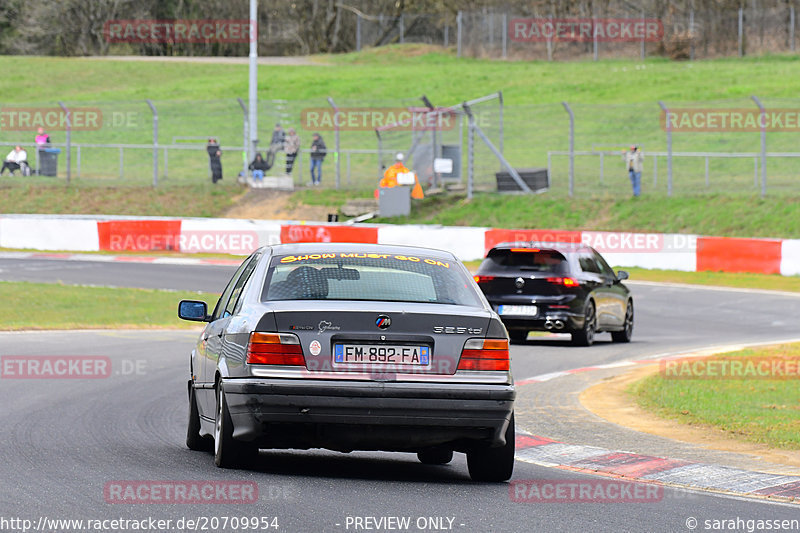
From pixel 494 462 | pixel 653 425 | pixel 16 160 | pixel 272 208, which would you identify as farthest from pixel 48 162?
pixel 494 462

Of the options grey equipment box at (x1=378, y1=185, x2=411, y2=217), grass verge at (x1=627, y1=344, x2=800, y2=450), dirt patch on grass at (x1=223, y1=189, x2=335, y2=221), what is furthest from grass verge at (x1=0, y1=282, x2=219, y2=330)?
dirt patch on grass at (x1=223, y1=189, x2=335, y2=221)

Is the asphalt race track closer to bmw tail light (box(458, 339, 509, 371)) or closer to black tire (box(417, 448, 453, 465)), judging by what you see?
black tire (box(417, 448, 453, 465))

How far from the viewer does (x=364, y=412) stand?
7645 mm

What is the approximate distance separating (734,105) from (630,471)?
40.5 m

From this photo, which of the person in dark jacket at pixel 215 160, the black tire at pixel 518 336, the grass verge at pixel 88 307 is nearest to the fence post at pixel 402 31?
the person in dark jacket at pixel 215 160

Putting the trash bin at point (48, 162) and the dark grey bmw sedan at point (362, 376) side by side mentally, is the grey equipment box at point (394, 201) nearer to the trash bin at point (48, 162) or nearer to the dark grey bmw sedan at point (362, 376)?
the trash bin at point (48, 162)

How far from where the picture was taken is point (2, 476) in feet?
25.8

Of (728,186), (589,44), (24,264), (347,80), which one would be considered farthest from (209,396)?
(589,44)

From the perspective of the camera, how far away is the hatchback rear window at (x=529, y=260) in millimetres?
18636

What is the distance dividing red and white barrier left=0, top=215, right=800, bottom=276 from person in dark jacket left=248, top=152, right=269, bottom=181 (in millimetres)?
3655

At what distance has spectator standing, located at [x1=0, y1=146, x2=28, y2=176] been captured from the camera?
42.3 m

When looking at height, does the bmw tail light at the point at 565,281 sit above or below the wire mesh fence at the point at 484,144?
below

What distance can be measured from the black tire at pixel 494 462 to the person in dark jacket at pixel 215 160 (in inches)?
1305

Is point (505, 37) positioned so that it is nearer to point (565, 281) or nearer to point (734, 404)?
point (565, 281)
